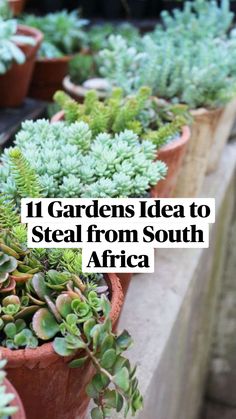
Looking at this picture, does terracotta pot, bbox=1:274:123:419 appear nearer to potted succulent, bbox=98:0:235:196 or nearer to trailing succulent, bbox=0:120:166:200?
trailing succulent, bbox=0:120:166:200

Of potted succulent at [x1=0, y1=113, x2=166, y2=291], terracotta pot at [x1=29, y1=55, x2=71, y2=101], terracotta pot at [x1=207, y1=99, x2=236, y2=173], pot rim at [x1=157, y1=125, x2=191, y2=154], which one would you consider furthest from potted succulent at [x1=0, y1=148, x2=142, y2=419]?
terracotta pot at [x1=29, y1=55, x2=71, y2=101]

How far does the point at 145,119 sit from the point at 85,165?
1.23 ft

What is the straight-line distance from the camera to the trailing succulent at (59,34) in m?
2.18

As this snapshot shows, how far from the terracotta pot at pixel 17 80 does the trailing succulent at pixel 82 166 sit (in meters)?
0.63

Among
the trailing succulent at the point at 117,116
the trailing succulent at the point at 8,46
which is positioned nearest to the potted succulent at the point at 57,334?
the trailing succulent at the point at 117,116

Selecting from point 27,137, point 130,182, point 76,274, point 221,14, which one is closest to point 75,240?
point 76,274

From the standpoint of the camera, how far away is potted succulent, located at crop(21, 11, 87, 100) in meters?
2.14

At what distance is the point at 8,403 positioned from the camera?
2.39ft

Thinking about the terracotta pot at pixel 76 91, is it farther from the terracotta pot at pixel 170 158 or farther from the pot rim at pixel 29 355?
the pot rim at pixel 29 355

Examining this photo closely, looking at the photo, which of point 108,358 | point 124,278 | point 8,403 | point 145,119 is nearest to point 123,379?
point 108,358

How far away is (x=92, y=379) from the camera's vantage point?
890mm

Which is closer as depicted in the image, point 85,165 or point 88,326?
point 88,326

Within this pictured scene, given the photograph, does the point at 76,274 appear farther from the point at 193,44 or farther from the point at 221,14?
the point at 221,14

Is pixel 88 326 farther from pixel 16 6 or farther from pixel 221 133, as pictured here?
pixel 16 6
